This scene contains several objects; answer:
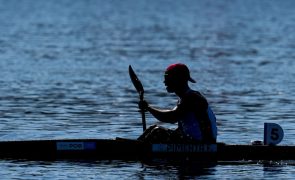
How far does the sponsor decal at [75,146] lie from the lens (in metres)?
26.0

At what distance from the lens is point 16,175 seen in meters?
24.5

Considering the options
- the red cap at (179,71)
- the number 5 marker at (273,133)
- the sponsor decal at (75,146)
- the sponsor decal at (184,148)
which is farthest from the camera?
the sponsor decal at (75,146)

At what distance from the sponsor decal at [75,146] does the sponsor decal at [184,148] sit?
124 centimetres

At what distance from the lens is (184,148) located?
2575 centimetres

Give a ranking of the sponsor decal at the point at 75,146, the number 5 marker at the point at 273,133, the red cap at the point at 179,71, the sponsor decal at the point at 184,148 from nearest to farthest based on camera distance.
→ the red cap at the point at 179,71
the sponsor decal at the point at 184,148
the number 5 marker at the point at 273,133
the sponsor decal at the point at 75,146

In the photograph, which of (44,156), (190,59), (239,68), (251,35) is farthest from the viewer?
(251,35)

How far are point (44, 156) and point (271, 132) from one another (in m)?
4.48

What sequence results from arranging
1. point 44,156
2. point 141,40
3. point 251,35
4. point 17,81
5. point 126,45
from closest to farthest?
point 44,156
point 17,81
point 126,45
point 141,40
point 251,35

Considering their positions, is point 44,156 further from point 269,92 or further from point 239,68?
point 239,68

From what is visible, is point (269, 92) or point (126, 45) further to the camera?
point (126, 45)

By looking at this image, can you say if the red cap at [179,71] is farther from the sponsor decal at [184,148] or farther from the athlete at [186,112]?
the sponsor decal at [184,148]

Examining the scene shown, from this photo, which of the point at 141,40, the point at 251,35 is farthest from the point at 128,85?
the point at 251,35

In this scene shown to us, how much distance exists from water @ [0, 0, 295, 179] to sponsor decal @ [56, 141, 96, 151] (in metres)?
0.39

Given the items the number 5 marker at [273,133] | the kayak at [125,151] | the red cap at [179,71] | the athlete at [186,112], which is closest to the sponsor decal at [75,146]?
the kayak at [125,151]
